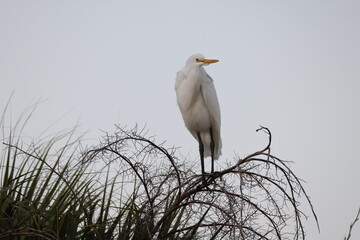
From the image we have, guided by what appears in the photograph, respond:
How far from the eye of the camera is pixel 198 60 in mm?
5133

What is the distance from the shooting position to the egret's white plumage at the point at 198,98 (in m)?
5.11

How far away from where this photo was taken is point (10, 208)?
148 inches

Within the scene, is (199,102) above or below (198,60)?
below

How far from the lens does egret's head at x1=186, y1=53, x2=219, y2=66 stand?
5.06m

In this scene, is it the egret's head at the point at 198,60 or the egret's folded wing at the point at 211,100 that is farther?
the egret's folded wing at the point at 211,100

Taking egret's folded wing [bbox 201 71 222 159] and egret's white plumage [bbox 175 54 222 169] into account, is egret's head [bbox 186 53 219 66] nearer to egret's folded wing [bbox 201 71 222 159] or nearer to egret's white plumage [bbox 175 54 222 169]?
egret's white plumage [bbox 175 54 222 169]

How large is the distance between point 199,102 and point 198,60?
1.37 feet

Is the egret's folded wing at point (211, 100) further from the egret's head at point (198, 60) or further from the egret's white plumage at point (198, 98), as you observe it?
the egret's head at point (198, 60)

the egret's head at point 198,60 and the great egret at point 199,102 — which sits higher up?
the egret's head at point 198,60

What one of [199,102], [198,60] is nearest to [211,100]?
[199,102]

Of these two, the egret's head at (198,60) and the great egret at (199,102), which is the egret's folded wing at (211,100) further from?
the egret's head at (198,60)

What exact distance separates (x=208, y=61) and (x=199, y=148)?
36.5 inches

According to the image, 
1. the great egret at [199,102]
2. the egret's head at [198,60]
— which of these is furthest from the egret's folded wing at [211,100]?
the egret's head at [198,60]

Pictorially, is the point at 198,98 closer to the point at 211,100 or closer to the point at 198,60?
the point at 211,100
